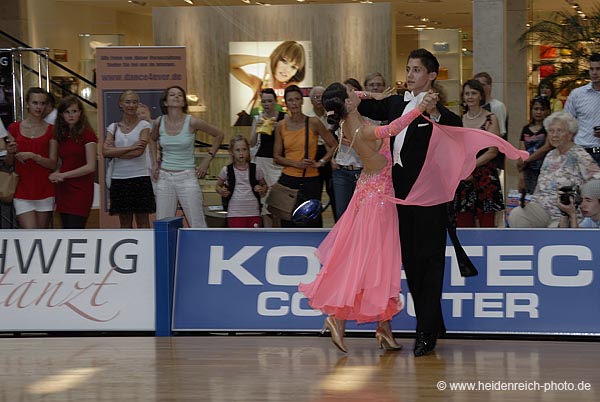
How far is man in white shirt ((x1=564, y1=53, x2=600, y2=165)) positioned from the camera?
A: 8.15 metres

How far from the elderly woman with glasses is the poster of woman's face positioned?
6.24 meters

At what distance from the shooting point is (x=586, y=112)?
8219 mm

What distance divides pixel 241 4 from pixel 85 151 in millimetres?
5780

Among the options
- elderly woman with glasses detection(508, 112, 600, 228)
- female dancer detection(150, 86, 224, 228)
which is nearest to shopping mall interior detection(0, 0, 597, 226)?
female dancer detection(150, 86, 224, 228)

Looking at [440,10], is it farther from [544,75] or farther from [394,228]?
[394,228]

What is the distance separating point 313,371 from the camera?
5504 millimetres

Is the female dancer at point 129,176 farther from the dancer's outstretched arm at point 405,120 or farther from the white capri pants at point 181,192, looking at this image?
the dancer's outstretched arm at point 405,120

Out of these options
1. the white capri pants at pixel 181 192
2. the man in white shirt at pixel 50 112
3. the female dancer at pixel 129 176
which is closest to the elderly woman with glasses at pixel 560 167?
the white capri pants at pixel 181 192

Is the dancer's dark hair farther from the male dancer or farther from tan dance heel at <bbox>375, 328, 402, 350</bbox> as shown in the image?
tan dance heel at <bbox>375, 328, 402, 350</bbox>

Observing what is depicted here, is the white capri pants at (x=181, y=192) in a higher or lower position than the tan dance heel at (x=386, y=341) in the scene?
higher

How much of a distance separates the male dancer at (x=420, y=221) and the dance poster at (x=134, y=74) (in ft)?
15.7

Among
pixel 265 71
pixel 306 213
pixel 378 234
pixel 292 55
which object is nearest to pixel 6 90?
pixel 265 71

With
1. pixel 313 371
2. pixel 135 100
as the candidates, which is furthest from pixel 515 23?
pixel 313 371

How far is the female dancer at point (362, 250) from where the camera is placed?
18.8 feet
